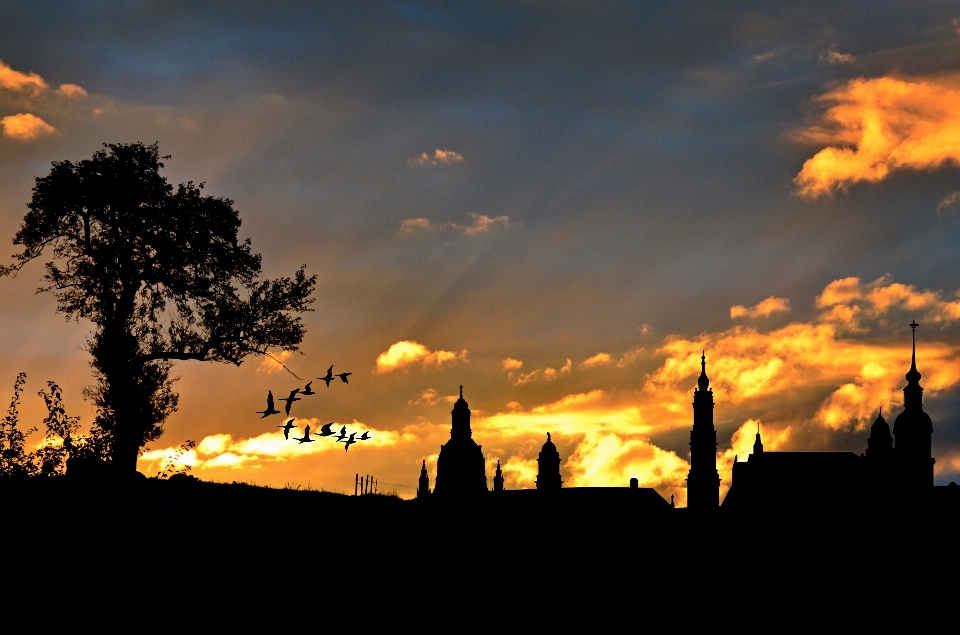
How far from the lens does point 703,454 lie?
125 meters

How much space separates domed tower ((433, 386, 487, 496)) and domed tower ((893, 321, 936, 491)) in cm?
4817

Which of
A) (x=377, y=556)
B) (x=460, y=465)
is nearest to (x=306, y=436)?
(x=377, y=556)

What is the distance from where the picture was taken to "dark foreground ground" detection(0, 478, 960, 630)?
100 ft

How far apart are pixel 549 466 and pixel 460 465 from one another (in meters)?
16.9

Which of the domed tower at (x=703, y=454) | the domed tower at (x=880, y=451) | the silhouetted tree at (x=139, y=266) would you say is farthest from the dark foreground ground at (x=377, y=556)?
the domed tower at (x=703, y=454)

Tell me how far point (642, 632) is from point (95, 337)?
24.7 metres

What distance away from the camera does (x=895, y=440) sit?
132m

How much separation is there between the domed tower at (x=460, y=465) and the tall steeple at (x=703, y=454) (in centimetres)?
2524

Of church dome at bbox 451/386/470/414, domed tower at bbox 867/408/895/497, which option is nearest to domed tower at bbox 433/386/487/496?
church dome at bbox 451/386/470/414

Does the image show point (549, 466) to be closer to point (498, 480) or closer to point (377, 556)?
point (498, 480)

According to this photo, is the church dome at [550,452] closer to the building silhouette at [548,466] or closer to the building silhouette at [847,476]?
the building silhouette at [548,466]

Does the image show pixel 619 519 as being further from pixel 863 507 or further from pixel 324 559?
pixel 324 559

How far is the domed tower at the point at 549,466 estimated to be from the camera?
129 meters

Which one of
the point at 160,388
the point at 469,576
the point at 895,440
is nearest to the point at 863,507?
the point at 895,440
